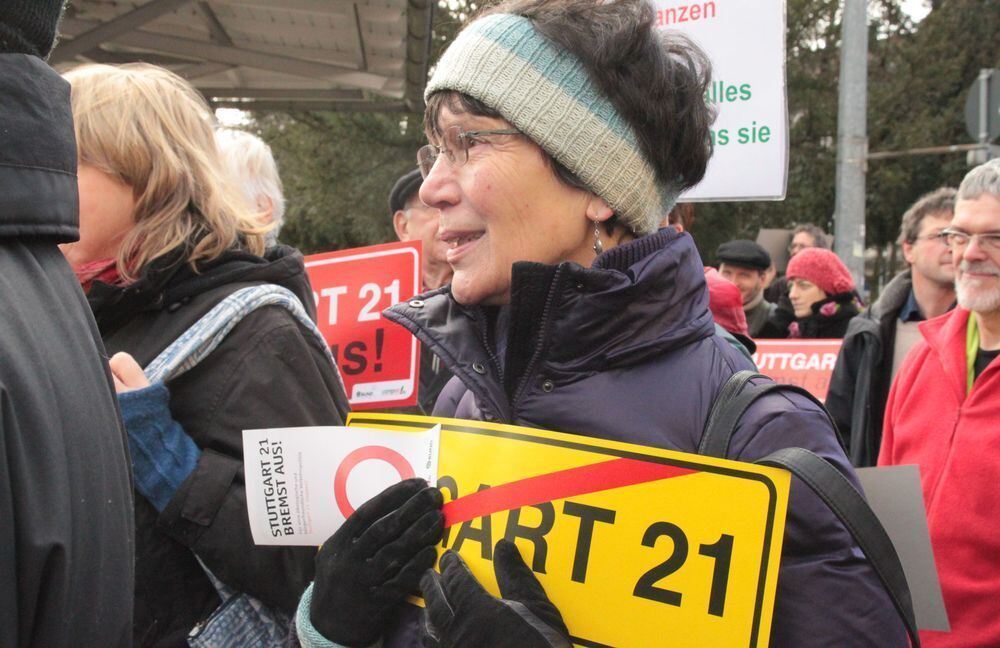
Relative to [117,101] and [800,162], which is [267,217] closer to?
[117,101]

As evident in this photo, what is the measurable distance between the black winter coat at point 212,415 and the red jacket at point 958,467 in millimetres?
1716

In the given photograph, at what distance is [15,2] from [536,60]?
2.85 ft

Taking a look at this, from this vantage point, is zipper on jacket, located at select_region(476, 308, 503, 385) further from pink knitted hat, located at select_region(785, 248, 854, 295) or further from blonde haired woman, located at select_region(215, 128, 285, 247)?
pink knitted hat, located at select_region(785, 248, 854, 295)

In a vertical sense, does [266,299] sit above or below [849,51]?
below

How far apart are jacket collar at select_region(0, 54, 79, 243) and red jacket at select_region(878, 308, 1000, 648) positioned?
2.45 m

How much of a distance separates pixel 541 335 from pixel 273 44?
6.33 meters

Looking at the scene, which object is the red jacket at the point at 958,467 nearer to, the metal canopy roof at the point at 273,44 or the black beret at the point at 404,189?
the black beret at the point at 404,189

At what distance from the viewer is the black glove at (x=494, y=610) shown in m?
1.36

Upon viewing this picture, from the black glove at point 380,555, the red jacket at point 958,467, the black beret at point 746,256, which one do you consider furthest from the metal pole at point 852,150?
the black glove at point 380,555

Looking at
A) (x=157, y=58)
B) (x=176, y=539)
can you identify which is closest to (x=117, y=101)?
(x=176, y=539)

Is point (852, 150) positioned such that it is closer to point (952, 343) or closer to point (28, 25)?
point (952, 343)

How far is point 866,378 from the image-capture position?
3.95 meters

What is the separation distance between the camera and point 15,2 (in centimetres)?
104

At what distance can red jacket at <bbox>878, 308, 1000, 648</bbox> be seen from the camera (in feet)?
8.61
